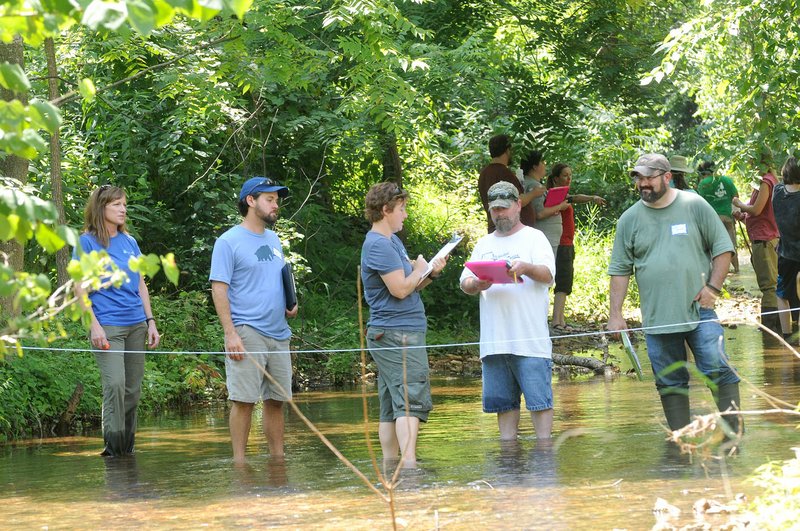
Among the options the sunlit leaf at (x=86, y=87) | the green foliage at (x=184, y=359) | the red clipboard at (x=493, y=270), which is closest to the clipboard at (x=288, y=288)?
the red clipboard at (x=493, y=270)

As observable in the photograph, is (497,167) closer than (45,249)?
No

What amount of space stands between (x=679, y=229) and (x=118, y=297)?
425cm

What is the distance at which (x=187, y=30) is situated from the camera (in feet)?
45.5

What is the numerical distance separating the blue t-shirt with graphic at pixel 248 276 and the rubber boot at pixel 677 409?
284 cm

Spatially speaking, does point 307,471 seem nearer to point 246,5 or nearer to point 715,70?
point 246,5

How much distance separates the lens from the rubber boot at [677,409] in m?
8.19

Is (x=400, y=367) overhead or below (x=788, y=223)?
below

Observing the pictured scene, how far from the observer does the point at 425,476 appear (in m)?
7.72

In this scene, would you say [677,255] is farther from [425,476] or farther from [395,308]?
[425,476]

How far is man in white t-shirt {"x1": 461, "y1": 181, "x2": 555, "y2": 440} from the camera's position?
841cm

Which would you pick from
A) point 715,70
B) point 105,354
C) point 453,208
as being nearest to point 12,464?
point 105,354

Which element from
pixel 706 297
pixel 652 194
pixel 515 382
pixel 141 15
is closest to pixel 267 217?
pixel 515 382

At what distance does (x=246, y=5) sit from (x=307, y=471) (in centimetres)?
523

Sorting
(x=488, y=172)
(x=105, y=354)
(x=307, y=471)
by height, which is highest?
(x=488, y=172)
